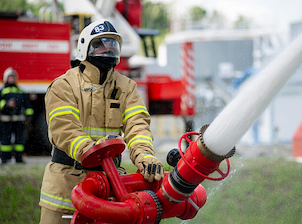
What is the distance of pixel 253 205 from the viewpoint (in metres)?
4.39

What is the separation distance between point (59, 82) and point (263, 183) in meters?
3.08

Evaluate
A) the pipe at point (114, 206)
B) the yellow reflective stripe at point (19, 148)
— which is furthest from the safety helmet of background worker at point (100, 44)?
the yellow reflective stripe at point (19, 148)

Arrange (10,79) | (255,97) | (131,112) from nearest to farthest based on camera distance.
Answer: (255,97) < (131,112) < (10,79)

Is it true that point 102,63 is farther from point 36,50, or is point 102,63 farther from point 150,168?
point 36,50

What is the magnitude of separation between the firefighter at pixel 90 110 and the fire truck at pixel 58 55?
4.41 metres

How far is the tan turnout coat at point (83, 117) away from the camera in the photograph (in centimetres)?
231

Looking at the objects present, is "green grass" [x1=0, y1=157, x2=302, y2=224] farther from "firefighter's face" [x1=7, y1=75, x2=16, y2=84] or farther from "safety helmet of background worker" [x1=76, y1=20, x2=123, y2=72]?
"safety helmet of background worker" [x1=76, y1=20, x2=123, y2=72]

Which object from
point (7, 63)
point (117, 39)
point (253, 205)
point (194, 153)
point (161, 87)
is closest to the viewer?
point (194, 153)

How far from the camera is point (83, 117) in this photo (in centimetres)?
242

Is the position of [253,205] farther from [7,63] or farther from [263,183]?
[7,63]

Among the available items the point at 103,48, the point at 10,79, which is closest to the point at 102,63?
the point at 103,48

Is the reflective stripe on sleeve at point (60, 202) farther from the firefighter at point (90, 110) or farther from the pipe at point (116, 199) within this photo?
the pipe at point (116, 199)

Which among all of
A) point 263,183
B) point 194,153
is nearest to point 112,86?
point 194,153

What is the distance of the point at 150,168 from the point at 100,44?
2.53 ft
